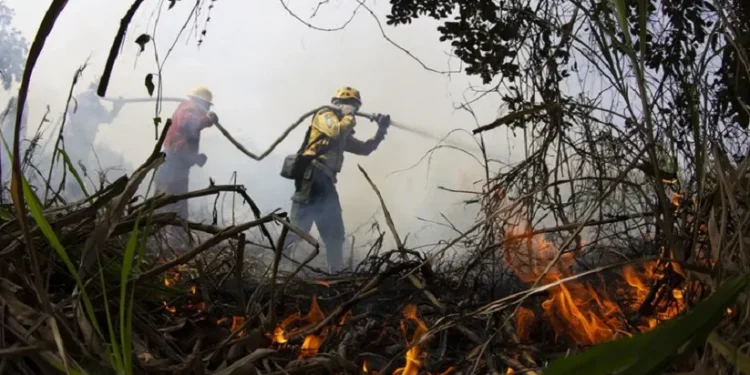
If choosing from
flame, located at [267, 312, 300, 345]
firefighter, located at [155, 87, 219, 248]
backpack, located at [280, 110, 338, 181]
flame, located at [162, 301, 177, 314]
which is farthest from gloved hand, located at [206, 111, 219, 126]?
flame, located at [162, 301, 177, 314]

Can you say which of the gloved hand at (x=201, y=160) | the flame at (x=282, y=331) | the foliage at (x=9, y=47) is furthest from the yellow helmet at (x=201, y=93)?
the flame at (x=282, y=331)

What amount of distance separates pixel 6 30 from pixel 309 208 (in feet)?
3.22

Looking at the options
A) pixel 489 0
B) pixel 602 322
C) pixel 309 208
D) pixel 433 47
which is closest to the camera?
pixel 602 322

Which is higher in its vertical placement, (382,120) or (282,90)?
(282,90)

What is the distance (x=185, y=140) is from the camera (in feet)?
5.70

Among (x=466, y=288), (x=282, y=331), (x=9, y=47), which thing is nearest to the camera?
(x=282, y=331)

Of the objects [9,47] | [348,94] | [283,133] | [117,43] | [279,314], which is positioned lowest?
[279,314]

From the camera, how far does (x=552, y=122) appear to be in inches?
25.8

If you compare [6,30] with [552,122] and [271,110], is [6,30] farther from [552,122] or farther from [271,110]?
[552,122]

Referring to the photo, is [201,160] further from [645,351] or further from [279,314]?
[645,351]

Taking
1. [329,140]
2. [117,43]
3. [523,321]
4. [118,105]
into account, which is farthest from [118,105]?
[117,43]

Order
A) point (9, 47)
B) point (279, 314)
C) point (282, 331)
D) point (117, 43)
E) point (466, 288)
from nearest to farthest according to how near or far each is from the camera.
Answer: point (117, 43), point (282, 331), point (279, 314), point (466, 288), point (9, 47)

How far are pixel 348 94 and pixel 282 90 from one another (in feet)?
0.69

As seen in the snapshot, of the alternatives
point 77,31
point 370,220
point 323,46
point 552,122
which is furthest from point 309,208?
point 552,122
